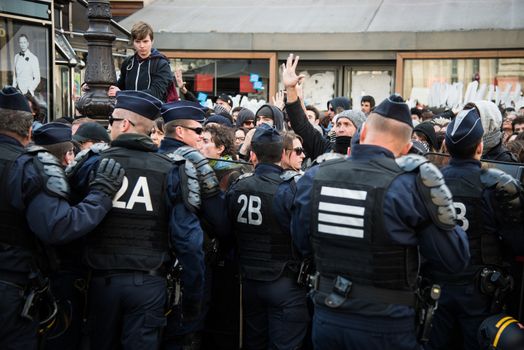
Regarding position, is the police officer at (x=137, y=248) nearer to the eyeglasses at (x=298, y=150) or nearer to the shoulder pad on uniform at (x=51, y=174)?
the shoulder pad on uniform at (x=51, y=174)

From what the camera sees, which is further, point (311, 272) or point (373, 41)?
point (373, 41)

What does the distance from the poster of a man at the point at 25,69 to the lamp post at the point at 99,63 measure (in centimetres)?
308

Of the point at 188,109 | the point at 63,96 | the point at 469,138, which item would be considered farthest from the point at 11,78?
the point at 469,138

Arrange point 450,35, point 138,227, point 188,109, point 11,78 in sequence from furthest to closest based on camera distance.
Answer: point 450,35
point 11,78
point 188,109
point 138,227

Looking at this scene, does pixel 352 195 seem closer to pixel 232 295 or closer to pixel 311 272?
pixel 311 272

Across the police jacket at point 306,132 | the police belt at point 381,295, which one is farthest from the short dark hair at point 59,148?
the police belt at point 381,295

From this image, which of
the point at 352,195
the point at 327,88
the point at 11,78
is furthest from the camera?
the point at 327,88

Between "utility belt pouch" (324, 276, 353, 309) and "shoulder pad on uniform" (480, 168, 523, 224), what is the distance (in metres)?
1.39

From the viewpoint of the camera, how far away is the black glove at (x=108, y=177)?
4.16m

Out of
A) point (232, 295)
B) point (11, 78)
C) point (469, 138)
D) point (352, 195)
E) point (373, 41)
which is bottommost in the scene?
point (232, 295)

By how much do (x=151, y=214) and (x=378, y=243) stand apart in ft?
5.06

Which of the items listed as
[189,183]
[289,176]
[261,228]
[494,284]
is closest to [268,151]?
[289,176]

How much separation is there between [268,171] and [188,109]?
777 mm

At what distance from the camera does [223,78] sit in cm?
1998
